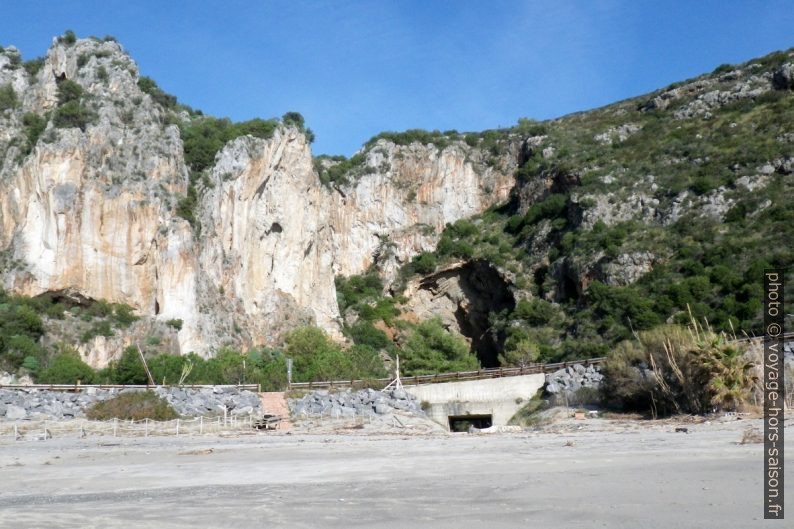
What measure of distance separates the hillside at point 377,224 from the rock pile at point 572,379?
10.4m

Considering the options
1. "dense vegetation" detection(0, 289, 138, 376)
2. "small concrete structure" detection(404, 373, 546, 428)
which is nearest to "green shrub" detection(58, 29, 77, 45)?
"dense vegetation" detection(0, 289, 138, 376)

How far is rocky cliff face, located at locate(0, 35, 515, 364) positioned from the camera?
4756 centimetres

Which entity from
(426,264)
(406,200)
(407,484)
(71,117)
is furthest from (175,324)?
(407,484)

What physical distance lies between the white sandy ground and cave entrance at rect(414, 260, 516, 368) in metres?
48.7

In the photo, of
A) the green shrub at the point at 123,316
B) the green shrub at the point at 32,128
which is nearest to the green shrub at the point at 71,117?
the green shrub at the point at 32,128

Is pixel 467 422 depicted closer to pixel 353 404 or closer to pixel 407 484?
pixel 353 404

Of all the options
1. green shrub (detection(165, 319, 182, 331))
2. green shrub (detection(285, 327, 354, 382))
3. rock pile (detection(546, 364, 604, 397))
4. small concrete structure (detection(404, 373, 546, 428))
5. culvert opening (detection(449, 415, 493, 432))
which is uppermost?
green shrub (detection(165, 319, 182, 331))

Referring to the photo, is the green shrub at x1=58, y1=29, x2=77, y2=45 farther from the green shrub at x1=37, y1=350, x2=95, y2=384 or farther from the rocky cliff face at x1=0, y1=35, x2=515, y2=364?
the green shrub at x1=37, y1=350, x2=95, y2=384

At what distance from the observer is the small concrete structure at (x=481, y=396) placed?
37750mm

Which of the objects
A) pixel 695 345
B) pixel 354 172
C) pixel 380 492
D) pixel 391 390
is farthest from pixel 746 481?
pixel 354 172

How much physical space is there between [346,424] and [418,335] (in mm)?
32745

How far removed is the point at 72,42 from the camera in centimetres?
5794

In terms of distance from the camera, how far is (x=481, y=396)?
3866cm

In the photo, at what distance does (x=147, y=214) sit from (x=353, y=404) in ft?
83.5
